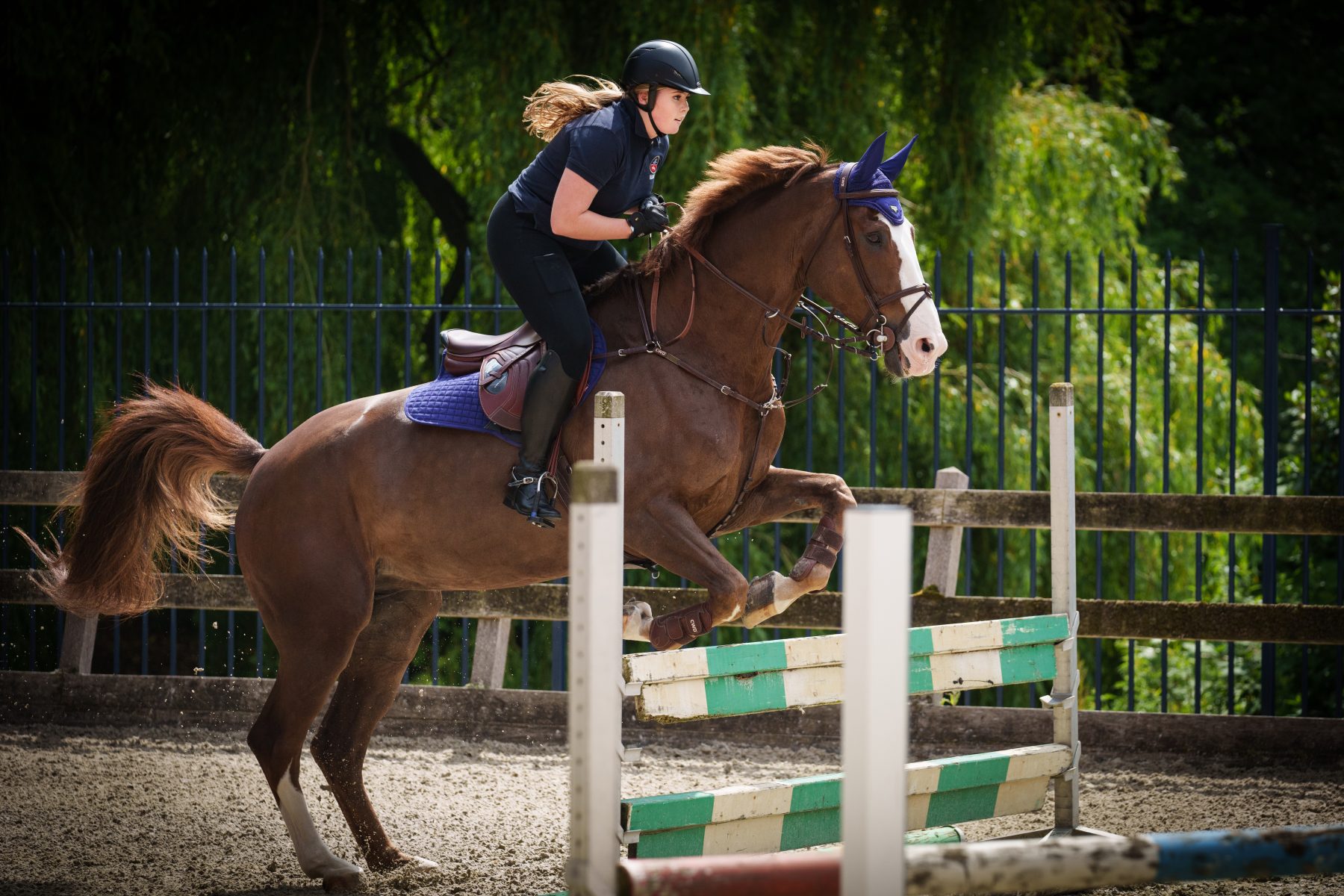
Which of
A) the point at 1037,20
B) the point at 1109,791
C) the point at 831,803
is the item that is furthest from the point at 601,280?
Result: the point at 1037,20

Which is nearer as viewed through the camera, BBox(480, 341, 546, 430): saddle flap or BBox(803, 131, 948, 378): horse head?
BBox(803, 131, 948, 378): horse head

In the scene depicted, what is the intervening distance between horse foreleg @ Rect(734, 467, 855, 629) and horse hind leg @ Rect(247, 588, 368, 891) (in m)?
1.52

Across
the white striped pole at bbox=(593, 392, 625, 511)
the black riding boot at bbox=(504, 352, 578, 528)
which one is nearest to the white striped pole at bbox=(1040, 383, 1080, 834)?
the black riding boot at bbox=(504, 352, 578, 528)

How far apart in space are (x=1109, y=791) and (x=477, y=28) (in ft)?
21.7

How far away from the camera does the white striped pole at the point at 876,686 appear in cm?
183

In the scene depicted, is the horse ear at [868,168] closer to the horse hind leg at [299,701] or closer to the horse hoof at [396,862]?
the horse hind leg at [299,701]

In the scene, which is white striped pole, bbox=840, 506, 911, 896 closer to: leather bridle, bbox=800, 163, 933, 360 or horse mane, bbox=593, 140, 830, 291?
leather bridle, bbox=800, 163, 933, 360

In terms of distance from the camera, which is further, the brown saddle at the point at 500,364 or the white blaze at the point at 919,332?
the brown saddle at the point at 500,364

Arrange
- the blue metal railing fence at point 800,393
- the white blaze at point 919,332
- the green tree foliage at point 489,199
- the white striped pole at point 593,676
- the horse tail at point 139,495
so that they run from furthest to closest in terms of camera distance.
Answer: the green tree foliage at point 489,199
the blue metal railing fence at point 800,393
the horse tail at point 139,495
the white blaze at point 919,332
the white striped pole at point 593,676

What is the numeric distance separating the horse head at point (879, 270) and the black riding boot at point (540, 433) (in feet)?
3.17

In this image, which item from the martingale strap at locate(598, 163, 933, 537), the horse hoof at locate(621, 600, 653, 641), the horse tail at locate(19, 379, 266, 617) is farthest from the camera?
the horse tail at locate(19, 379, 266, 617)

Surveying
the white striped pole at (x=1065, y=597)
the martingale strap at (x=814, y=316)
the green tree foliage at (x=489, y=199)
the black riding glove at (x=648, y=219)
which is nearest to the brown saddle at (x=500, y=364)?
the martingale strap at (x=814, y=316)

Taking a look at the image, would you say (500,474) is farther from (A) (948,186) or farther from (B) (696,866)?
(A) (948,186)

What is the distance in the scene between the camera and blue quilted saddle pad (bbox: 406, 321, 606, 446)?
445cm
